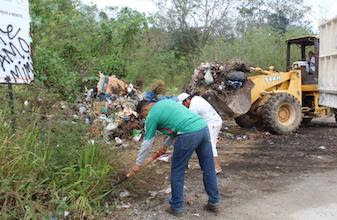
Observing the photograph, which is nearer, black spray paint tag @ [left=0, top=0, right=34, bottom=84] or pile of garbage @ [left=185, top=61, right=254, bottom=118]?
black spray paint tag @ [left=0, top=0, right=34, bottom=84]

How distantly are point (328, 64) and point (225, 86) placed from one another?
2.04 m

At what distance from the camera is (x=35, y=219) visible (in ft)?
14.4

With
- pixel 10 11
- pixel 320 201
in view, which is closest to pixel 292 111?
pixel 320 201

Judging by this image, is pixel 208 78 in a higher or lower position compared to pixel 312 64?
lower

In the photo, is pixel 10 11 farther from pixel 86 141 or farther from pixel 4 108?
Answer: pixel 86 141

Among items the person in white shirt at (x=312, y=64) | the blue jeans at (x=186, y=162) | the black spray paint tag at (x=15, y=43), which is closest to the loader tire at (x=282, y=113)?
the person in white shirt at (x=312, y=64)

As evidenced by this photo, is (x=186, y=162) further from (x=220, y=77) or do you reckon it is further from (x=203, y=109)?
(x=220, y=77)

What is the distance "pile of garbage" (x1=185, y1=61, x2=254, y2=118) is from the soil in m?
0.75

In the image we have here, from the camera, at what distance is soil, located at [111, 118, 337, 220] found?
5359mm

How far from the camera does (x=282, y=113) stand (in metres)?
10.7

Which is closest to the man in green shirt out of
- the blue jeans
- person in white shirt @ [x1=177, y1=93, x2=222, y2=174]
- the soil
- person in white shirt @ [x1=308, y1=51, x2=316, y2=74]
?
the blue jeans

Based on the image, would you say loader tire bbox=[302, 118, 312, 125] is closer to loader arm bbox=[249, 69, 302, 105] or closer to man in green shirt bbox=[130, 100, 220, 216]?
loader arm bbox=[249, 69, 302, 105]

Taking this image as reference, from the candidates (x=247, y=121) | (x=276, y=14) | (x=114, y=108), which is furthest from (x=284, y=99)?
(x=276, y=14)

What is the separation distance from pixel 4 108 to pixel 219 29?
21.9m
